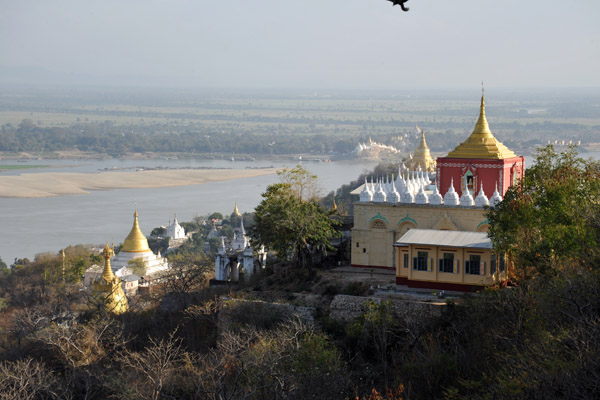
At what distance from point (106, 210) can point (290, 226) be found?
147 ft

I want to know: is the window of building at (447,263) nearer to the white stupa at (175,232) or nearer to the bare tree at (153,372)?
the bare tree at (153,372)

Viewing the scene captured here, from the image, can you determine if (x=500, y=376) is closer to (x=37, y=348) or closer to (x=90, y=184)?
(x=37, y=348)

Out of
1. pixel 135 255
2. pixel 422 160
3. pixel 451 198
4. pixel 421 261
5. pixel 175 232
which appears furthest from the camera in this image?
pixel 175 232

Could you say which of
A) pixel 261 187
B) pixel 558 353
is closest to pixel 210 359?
pixel 558 353

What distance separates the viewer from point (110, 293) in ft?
74.4

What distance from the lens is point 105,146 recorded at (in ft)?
427

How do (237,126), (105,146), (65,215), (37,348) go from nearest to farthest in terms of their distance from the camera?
(37,348) → (65,215) → (105,146) → (237,126)

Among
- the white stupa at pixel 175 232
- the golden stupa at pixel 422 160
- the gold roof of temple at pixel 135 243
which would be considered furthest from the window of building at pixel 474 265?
the white stupa at pixel 175 232

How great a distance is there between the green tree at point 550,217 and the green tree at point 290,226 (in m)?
3.43

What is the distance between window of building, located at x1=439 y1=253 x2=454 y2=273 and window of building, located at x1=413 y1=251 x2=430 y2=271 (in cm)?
24

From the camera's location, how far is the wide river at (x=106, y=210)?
51.0 meters

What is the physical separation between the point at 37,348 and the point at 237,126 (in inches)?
6521

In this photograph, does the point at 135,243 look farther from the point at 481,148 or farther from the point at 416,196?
the point at 481,148

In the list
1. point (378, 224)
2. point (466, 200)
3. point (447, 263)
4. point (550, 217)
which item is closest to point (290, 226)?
point (378, 224)
